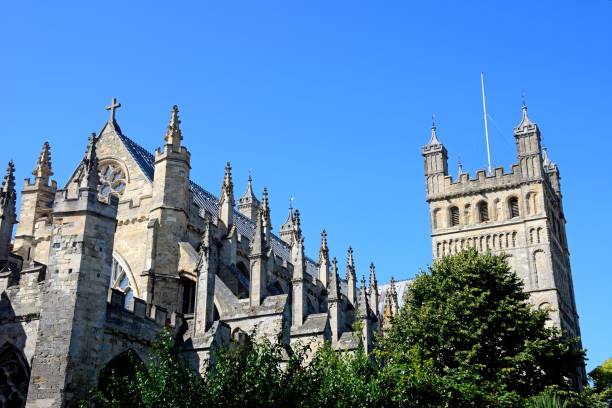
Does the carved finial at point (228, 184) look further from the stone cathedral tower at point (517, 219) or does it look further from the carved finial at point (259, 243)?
the stone cathedral tower at point (517, 219)

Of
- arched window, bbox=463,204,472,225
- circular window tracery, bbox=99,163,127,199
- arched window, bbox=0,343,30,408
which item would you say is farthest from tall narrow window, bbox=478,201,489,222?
arched window, bbox=0,343,30,408

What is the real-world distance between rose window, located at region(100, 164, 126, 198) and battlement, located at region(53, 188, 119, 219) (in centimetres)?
1147

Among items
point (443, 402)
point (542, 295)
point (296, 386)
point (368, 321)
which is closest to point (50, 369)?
point (296, 386)

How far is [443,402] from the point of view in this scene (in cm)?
2405

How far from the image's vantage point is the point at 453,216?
55.8m

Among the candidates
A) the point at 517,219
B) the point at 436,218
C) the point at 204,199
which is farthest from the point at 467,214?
the point at 204,199

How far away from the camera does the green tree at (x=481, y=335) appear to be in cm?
2939

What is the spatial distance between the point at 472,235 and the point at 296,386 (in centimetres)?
3687

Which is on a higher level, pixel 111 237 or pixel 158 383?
pixel 111 237

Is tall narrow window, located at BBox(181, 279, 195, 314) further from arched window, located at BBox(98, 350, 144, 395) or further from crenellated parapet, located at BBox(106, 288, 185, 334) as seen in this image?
arched window, located at BBox(98, 350, 144, 395)

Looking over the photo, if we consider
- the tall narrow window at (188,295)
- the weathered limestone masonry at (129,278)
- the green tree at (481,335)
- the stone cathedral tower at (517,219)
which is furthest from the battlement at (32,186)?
the stone cathedral tower at (517,219)

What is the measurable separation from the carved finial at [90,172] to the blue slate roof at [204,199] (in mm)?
10033

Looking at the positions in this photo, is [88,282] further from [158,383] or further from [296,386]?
[296,386]

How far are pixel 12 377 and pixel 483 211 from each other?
128ft
